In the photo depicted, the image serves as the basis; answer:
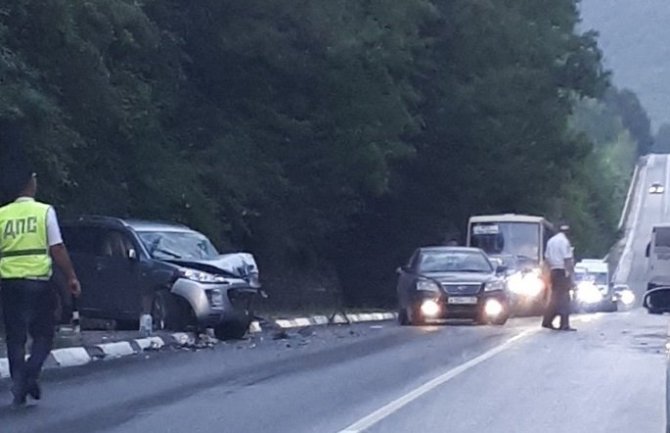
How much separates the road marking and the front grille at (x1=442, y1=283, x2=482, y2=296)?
7.77 m

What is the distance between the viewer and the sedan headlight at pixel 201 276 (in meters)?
24.0

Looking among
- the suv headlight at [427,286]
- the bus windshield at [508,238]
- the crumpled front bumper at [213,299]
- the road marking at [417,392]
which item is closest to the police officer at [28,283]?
the road marking at [417,392]

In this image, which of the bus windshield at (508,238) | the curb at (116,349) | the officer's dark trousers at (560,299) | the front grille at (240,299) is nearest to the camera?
the curb at (116,349)

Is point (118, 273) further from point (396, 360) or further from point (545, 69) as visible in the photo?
point (545, 69)

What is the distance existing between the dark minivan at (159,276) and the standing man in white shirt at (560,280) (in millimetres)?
5546

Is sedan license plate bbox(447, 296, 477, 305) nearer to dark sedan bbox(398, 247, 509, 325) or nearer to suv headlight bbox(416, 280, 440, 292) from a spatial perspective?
dark sedan bbox(398, 247, 509, 325)

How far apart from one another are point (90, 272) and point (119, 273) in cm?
66

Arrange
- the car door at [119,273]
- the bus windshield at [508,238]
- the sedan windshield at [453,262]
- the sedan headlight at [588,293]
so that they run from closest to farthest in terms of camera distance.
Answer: the car door at [119,273] → the sedan windshield at [453,262] → the bus windshield at [508,238] → the sedan headlight at [588,293]

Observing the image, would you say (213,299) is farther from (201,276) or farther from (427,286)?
(427,286)

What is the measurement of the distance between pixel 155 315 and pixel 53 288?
9.93 metres

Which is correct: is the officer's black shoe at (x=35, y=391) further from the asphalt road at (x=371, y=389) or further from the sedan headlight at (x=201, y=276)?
the sedan headlight at (x=201, y=276)

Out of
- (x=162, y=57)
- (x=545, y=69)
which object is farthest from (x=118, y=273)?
(x=545, y=69)

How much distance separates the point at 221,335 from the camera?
81.5 ft

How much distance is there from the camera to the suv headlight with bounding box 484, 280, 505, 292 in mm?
31109
